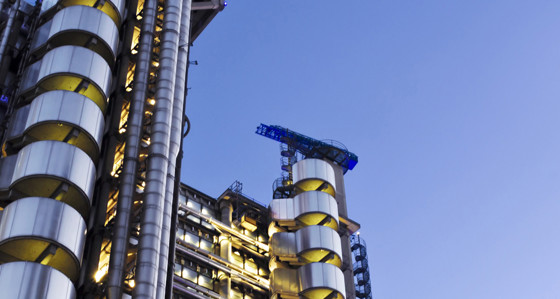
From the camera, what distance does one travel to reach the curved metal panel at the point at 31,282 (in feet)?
138

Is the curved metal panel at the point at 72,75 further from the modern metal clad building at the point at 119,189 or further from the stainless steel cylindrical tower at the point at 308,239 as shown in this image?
the stainless steel cylindrical tower at the point at 308,239

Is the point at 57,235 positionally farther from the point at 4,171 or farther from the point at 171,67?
the point at 171,67

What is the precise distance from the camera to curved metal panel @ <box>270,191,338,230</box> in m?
73.2

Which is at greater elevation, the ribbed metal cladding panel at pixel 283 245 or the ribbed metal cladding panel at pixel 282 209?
the ribbed metal cladding panel at pixel 282 209

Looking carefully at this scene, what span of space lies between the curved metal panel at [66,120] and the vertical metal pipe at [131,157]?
7.24 ft

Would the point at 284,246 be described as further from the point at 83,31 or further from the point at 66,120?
the point at 66,120

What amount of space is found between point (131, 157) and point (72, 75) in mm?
6864

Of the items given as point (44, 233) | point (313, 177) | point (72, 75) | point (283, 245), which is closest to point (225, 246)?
point (283, 245)

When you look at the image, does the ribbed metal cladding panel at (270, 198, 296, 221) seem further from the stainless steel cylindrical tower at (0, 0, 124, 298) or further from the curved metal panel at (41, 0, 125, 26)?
the curved metal panel at (41, 0, 125, 26)

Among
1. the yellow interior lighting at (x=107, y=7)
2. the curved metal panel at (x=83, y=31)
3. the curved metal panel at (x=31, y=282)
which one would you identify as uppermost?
the yellow interior lighting at (x=107, y=7)

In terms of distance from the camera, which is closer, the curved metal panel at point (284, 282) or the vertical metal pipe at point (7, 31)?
the vertical metal pipe at point (7, 31)

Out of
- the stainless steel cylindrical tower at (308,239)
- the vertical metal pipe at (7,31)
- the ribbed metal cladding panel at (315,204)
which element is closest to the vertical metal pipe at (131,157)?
the vertical metal pipe at (7,31)

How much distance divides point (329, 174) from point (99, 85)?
28640mm

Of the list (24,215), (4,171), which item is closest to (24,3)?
(4,171)
